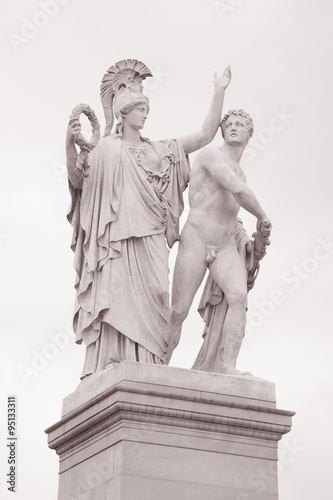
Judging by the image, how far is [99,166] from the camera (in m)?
14.8

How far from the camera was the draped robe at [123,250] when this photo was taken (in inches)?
551

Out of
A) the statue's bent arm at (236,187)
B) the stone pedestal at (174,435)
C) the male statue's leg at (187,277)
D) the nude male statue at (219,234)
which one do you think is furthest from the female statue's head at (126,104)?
the stone pedestal at (174,435)

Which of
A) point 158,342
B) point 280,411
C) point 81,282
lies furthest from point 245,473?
point 81,282

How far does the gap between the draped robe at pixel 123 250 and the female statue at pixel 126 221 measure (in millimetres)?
12

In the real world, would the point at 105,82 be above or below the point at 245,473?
above

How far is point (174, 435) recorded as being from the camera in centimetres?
1326

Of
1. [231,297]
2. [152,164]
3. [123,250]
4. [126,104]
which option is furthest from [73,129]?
[231,297]

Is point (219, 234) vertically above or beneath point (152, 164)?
beneath

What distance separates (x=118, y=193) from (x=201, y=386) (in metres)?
2.76

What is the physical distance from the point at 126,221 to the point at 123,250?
381 millimetres

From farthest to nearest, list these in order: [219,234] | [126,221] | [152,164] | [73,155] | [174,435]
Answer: [152,164]
[219,234]
[73,155]
[126,221]
[174,435]

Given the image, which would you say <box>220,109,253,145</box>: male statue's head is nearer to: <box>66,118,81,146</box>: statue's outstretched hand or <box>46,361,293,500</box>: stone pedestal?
<box>66,118,81,146</box>: statue's outstretched hand

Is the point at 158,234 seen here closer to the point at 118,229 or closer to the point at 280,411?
the point at 118,229

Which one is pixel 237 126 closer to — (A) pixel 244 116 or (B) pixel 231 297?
(A) pixel 244 116
